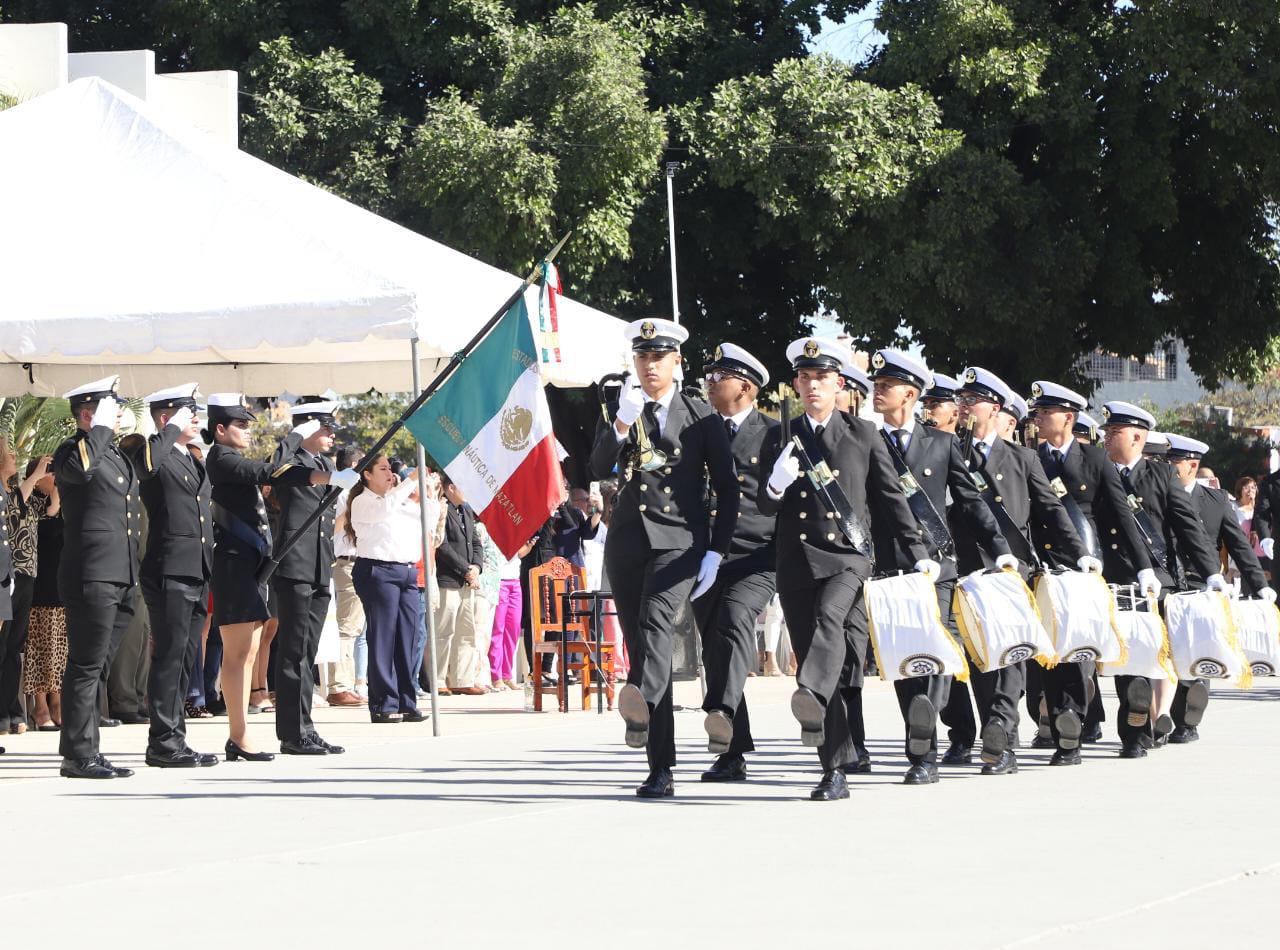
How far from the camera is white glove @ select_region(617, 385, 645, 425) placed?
30.2 ft

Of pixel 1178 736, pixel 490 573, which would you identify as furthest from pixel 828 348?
pixel 490 573

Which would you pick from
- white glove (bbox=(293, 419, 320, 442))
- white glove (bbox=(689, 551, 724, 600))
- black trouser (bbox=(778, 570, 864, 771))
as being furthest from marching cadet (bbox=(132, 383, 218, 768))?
black trouser (bbox=(778, 570, 864, 771))

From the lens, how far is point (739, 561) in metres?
9.78

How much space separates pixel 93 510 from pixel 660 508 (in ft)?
10.9

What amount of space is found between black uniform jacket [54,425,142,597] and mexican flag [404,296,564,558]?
6.17ft

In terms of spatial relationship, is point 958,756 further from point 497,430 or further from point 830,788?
point 497,430

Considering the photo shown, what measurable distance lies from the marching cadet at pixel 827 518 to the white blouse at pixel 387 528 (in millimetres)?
6028

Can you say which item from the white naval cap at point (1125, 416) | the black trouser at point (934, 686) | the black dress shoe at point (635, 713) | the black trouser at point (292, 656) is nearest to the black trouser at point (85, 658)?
the black trouser at point (292, 656)

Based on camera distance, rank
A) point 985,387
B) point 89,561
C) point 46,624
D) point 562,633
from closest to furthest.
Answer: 1. point 89,561
2. point 985,387
3. point 46,624
4. point 562,633

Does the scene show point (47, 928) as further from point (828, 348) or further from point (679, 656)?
point (679, 656)

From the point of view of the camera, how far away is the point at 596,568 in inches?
758

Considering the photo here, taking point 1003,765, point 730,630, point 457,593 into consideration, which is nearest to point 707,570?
point 730,630

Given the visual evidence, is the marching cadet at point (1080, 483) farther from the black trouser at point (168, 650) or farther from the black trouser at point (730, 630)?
the black trouser at point (168, 650)

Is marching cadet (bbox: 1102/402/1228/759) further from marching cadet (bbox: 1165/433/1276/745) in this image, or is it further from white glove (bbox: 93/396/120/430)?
white glove (bbox: 93/396/120/430)
